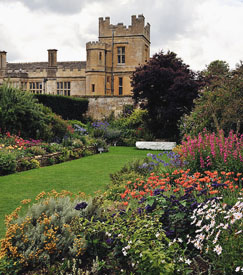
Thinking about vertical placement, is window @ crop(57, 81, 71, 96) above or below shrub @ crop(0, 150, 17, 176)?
above

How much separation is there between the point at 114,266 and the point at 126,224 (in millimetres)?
437

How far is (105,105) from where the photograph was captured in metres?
23.3

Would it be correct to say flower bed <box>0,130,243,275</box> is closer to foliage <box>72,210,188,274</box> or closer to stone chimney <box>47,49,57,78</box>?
foliage <box>72,210,188,274</box>

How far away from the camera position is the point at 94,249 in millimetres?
3518

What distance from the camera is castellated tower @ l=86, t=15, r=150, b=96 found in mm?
33688

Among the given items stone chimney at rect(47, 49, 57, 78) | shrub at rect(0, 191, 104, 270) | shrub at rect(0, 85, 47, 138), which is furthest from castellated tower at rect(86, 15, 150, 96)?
shrub at rect(0, 191, 104, 270)

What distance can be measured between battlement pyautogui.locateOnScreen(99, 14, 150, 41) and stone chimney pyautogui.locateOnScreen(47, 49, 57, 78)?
5906 millimetres

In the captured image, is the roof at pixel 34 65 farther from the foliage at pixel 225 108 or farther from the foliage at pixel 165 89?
the foliage at pixel 225 108

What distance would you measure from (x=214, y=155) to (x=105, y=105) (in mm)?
17237

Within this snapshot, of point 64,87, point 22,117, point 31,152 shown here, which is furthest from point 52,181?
point 64,87

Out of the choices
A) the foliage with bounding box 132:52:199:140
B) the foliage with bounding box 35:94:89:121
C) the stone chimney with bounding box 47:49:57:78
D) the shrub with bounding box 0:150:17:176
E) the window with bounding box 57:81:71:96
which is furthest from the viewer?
the stone chimney with bounding box 47:49:57:78

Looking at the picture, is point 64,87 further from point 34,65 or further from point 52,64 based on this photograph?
point 34,65

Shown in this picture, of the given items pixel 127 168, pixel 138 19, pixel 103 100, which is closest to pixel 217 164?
pixel 127 168

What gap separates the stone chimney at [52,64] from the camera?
36750mm
